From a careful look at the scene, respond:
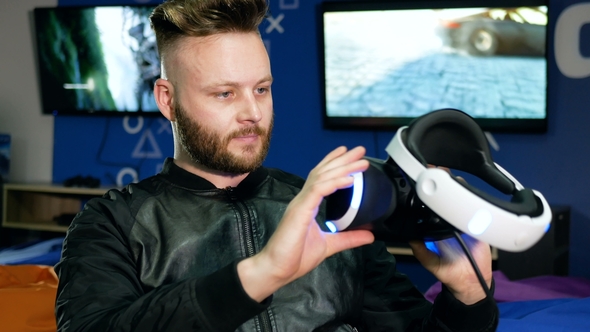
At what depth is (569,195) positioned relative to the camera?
331 centimetres

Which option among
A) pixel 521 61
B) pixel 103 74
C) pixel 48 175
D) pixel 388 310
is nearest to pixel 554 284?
pixel 521 61

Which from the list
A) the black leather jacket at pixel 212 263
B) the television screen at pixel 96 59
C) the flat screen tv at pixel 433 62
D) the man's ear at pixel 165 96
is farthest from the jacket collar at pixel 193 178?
the television screen at pixel 96 59

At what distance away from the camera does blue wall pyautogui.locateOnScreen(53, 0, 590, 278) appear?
3.27 metres

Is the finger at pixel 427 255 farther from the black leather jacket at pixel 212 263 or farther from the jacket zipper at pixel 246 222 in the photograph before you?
the jacket zipper at pixel 246 222

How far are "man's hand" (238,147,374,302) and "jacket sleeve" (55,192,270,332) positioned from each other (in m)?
0.02

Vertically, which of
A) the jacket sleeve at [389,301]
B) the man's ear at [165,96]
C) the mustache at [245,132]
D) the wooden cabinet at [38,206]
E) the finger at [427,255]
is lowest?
the wooden cabinet at [38,206]

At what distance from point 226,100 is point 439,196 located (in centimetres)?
63

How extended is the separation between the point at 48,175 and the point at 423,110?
241 cm

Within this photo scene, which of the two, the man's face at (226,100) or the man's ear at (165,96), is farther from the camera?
the man's ear at (165,96)

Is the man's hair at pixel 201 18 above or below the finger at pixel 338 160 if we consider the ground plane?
above

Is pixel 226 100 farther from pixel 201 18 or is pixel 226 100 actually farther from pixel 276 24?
pixel 276 24

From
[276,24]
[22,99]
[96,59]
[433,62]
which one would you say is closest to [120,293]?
[433,62]

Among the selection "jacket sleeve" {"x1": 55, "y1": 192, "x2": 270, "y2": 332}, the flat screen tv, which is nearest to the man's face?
"jacket sleeve" {"x1": 55, "y1": 192, "x2": 270, "y2": 332}

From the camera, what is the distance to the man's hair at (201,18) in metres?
1.42
